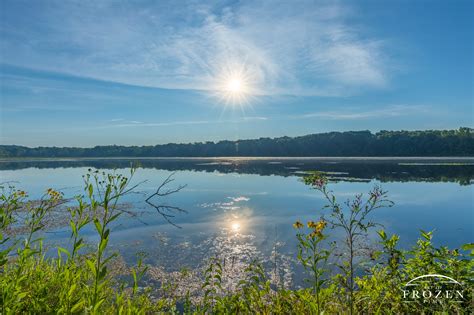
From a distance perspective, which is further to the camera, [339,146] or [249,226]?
[339,146]

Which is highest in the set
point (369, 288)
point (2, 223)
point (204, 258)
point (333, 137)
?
point (333, 137)

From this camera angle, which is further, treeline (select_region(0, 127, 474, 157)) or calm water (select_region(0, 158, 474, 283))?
treeline (select_region(0, 127, 474, 157))

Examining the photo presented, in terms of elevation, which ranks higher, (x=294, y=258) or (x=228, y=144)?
(x=228, y=144)

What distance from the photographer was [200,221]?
15039 mm

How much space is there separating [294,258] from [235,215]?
24.3ft

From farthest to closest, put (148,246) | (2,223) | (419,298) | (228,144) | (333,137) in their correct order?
(228,144), (333,137), (148,246), (419,298), (2,223)

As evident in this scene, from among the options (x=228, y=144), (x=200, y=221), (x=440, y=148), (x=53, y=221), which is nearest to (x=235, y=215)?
(x=200, y=221)

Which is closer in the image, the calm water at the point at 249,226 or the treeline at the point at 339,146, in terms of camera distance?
the calm water at the point at 249,226

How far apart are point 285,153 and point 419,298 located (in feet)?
393

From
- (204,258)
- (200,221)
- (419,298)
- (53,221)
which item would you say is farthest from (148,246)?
(419,298)

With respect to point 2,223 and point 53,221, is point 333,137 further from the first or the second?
point 2,223

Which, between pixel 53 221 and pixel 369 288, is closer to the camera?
pixel 369 288

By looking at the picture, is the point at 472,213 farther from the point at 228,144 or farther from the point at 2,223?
the point at 228,144

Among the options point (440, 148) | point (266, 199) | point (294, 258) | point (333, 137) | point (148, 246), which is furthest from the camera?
point (333, 137)
